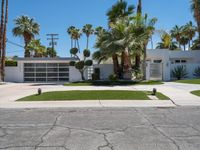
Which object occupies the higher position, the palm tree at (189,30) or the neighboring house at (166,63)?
the palm tree at (189,30)

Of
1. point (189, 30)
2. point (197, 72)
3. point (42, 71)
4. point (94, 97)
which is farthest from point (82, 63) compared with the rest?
point (189, 30)

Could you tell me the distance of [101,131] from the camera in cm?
867

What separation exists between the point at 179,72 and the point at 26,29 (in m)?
28.5

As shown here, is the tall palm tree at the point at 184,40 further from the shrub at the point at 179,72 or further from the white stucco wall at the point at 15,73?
the white stucco wall at the point at 15,73

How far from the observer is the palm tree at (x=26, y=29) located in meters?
54.2

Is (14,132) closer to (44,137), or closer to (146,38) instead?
(44,137)

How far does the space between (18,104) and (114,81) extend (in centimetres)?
1491

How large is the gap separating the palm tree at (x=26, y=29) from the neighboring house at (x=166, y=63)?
77.1ft

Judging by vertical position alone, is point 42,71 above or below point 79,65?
below

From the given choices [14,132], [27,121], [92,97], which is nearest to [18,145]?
[14,132]

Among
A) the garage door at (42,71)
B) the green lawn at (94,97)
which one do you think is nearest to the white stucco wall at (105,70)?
the garage door at (42,71)

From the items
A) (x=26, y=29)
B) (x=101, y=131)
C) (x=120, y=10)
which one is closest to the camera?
(x=101, y=131)

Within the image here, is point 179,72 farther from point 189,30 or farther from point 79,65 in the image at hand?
point 189,30

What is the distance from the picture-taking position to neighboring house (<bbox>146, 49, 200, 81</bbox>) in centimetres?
3459
